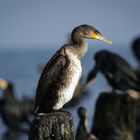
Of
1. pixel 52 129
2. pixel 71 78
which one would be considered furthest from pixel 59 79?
pixel 52 129

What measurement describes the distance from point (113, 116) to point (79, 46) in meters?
3.95

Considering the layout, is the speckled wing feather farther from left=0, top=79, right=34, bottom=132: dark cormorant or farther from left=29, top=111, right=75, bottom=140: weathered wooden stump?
left=0, top=79, right=34, bottom=132: dark cormorant

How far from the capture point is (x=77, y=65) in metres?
9.58

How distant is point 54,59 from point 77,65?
242mm

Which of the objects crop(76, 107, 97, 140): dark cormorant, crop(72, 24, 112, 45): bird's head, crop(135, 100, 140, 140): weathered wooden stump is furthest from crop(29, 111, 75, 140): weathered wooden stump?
crop(135, 100, 140, 140): weathered wooden stump

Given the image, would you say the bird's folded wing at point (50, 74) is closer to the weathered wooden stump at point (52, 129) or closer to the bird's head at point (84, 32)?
the bird's head at point (84, 32)

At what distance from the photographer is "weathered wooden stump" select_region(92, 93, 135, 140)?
13.5m

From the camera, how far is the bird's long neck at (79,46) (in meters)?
9.73

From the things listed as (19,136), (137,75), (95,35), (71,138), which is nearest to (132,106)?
(137,75)

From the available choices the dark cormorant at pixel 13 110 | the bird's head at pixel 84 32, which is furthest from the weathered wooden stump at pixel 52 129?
the dark cormorant at pixel 13 110

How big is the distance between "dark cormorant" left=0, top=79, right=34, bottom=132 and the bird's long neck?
446 inches

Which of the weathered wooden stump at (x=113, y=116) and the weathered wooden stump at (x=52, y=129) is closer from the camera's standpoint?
the weathered wooden stump at (x=52, y=129)

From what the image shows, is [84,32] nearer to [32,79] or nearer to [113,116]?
[113,116]

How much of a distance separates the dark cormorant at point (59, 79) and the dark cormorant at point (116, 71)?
18.5 feet
